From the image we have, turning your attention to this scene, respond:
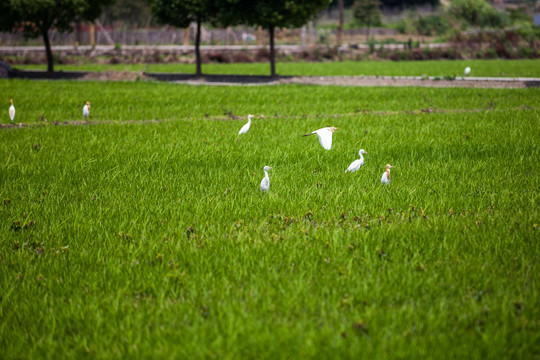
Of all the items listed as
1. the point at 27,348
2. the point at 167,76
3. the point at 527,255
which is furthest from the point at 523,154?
the point at 167,76

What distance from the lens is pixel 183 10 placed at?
984 inches

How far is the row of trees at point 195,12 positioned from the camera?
76.3ft

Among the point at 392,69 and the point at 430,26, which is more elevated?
the point at 430,26

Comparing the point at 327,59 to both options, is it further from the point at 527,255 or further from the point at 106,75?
the point at 527,255

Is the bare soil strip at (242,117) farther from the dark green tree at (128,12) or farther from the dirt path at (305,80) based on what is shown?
the dark green tree at (128,12)

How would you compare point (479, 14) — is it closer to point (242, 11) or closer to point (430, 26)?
point (430, 26)

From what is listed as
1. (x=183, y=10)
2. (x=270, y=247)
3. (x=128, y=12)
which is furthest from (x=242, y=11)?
(x=128, y=12)

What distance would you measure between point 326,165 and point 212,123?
453cm

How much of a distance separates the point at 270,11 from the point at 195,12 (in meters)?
3.87

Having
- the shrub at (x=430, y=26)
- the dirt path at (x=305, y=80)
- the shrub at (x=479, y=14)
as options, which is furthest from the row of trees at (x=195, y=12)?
the shrub at (x=430, y=26)

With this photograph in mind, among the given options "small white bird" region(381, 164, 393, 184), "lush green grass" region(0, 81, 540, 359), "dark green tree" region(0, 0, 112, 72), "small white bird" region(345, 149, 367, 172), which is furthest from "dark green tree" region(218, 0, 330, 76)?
"small white bird" region(381, 164, 393, 184)

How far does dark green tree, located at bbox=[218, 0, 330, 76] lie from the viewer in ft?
75.4

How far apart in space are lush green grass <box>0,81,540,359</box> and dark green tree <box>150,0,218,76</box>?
643 inches

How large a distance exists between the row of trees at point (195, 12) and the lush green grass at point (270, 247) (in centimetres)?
1505
